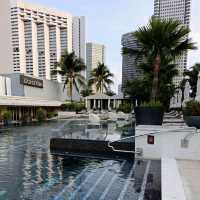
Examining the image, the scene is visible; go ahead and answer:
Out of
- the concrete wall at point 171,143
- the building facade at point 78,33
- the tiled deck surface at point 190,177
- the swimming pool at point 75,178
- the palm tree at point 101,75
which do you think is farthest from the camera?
the building facade at point 78,33

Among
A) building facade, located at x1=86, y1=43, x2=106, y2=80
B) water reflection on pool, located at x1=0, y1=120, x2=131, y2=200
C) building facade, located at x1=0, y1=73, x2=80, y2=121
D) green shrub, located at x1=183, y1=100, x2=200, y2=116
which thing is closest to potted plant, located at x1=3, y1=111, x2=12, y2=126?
building facade, located at x1=0, y1=73, x2=80, y2=121

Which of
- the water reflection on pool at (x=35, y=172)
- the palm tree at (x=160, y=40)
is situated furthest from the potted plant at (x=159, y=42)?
the water reflection on pool at (x=35, y=172)

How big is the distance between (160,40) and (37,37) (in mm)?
38151

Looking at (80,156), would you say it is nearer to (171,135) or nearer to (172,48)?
(171,135)

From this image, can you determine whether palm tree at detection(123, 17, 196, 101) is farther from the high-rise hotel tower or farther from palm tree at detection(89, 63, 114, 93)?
the high-rise hotel tower

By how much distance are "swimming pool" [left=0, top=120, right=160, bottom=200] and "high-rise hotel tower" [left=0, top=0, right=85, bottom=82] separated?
33.5 m

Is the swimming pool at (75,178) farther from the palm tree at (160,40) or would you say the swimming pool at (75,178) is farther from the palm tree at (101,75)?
the palm tree at (101,75)

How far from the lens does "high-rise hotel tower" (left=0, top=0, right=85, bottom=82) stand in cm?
4081

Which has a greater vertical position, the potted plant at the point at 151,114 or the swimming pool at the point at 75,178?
the potted plant at the point at 151,114

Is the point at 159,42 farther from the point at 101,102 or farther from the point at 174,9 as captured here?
the point at 101,102

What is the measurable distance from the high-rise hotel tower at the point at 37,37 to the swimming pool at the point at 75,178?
33.5 metres

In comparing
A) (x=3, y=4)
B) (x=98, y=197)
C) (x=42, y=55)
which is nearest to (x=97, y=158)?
(x=98, y=197)

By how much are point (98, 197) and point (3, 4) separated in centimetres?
3088

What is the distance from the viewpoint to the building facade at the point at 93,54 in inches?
2557
